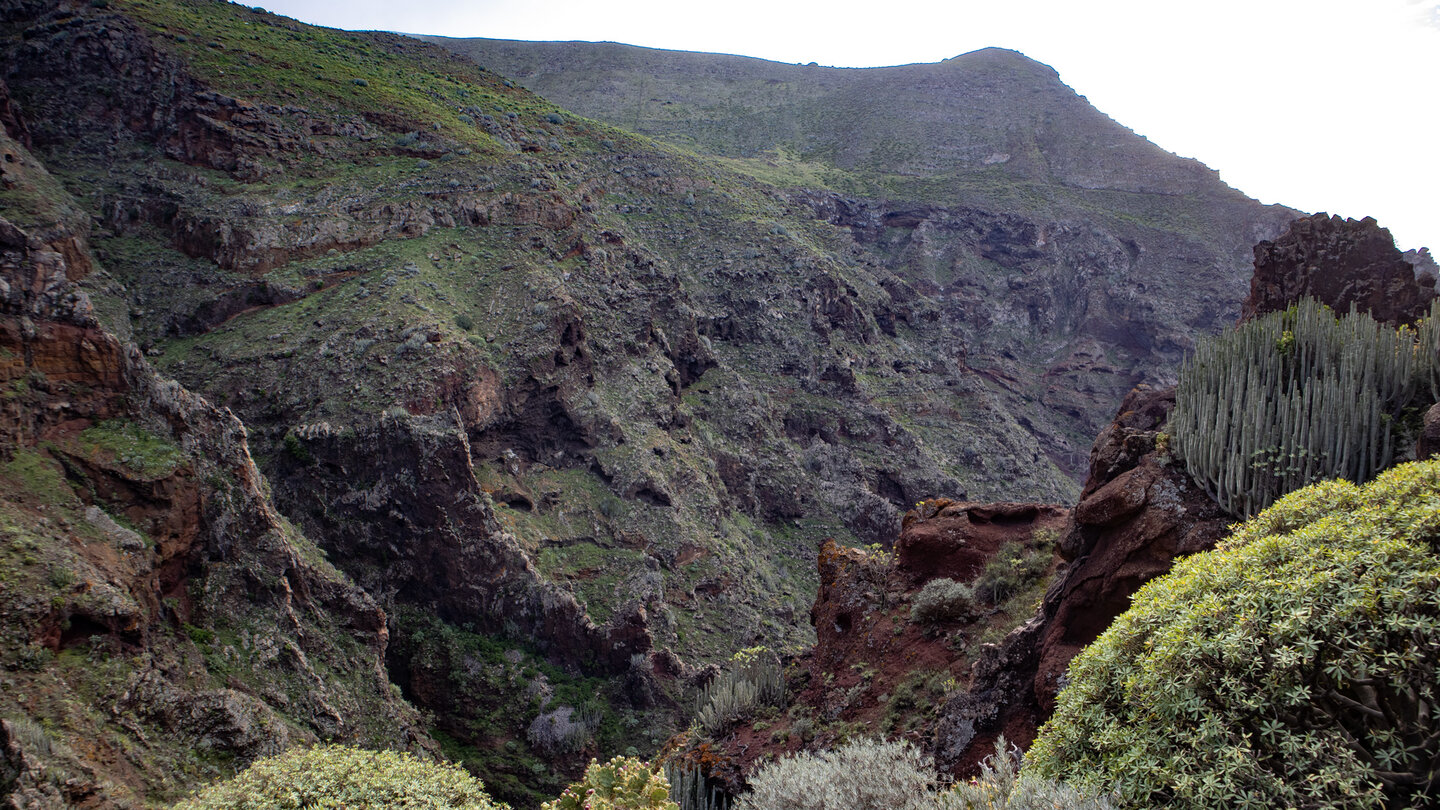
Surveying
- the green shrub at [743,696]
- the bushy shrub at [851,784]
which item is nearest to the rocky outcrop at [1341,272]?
the green shrub at [743,696]

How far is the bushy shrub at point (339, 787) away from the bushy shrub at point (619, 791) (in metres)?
1.29

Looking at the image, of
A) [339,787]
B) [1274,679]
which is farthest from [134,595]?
[1274,679]

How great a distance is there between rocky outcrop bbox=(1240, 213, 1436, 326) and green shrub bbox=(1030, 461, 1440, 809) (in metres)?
13.5

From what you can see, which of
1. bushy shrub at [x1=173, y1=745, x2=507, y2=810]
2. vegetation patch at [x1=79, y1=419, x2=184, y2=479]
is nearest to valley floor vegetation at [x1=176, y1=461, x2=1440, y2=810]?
bushy shrub at [x1=173, y1=745, x2=507, y2=810]

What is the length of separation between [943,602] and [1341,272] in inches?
493

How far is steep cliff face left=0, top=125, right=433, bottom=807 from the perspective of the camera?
17578mm

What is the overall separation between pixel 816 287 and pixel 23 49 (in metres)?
48.5

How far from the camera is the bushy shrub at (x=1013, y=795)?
6.83m

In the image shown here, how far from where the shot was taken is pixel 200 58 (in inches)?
1954

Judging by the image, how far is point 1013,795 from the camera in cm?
736

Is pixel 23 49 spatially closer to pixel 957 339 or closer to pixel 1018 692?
pixel 1018 692

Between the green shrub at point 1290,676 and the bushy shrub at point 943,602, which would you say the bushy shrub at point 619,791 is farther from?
the bushy shrub at point 943,602

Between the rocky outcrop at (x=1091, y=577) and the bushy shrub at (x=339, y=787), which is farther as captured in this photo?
the bushy shrub at (x=339, y=787)

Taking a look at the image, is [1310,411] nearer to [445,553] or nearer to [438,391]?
[445,553]
